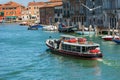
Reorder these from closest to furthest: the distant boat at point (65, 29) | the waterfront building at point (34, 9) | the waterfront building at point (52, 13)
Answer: the distant boat at point (65, 29), the waterfront building at point (52, 13), the waterfront building at point (34, 9)

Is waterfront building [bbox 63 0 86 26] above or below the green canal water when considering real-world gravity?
above

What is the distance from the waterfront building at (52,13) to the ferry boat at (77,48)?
44.3 metres

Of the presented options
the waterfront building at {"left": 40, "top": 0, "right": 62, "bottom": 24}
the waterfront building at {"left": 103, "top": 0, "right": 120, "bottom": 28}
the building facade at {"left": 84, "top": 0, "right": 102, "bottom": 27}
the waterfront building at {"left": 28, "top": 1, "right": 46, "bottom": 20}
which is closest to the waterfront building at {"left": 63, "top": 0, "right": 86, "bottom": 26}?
the building facade at {"left": 84, "top": 0, "right": 102, "bottom": 27}

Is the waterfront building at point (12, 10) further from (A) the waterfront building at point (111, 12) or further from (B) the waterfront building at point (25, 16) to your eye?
(A) the waterfront building at point (111, 12)

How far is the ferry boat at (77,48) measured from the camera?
24.6 metres

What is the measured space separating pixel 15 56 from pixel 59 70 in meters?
6.78

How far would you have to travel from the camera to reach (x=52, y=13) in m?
78.4

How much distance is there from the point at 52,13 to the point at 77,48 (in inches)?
2078

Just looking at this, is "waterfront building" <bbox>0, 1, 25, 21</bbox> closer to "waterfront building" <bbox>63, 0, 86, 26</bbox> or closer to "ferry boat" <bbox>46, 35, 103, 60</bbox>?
"waterfront building" <bbox>63, 0, 86, 26</bbox>

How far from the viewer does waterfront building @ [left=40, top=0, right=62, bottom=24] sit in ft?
243

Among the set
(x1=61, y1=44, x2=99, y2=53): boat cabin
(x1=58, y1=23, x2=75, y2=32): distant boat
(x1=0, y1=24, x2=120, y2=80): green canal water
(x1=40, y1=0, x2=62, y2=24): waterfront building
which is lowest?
(x1=0, y1=24, x2=120, y2=80): green canal water

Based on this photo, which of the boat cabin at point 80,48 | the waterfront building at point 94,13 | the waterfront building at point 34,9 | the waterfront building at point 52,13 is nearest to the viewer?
the boat cabin at point 80,48

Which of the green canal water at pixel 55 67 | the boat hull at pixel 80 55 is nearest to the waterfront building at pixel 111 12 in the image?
the green canal water at pixel 55 67

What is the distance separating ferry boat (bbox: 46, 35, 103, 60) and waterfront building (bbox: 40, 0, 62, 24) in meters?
44.3
